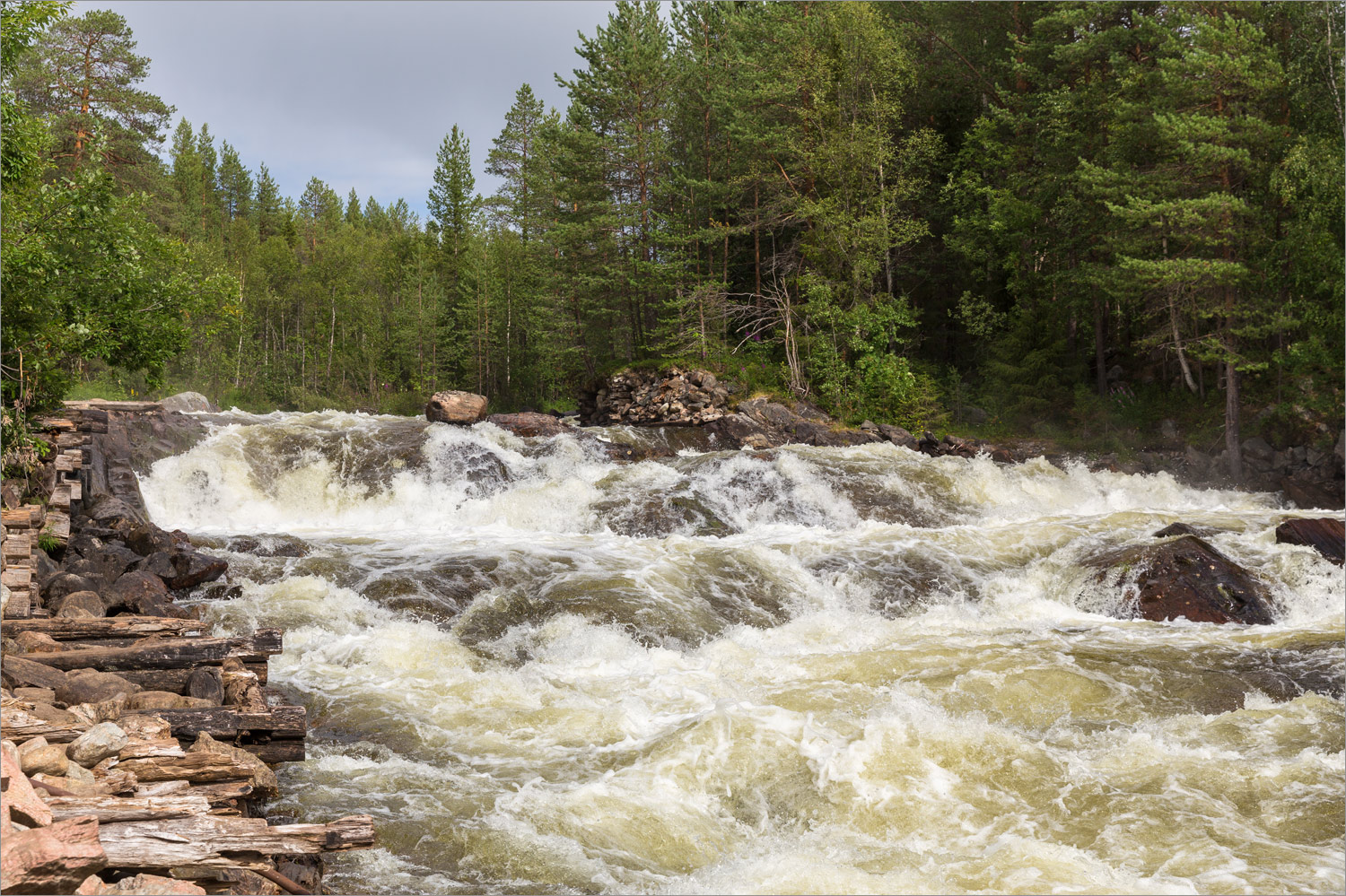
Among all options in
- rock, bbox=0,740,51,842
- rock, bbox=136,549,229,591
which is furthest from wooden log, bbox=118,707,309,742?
rock, bbox=136,549,229,591

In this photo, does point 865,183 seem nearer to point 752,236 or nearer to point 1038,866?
Result: point 752,236

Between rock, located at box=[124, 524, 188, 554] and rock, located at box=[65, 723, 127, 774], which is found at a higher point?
rock, located at box=[124, 524, 188, 554]

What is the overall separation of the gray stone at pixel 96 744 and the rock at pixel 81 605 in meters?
3.80

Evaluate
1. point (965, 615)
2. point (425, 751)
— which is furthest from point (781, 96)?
point (425, 751)

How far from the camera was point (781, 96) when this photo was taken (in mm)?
28859

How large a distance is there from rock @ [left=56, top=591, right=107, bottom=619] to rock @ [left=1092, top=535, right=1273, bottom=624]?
11.7 meters

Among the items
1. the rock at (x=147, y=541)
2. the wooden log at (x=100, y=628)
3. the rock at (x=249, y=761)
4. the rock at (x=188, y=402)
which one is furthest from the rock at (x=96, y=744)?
the rock at (x=188, y=402)

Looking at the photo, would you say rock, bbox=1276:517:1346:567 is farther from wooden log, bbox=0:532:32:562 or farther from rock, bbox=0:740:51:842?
wooden log, bbox=0:532:32:562

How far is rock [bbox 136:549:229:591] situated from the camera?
10.4 m

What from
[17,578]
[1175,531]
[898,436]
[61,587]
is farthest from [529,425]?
[1175,531]

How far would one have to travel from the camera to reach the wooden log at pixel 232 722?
5293mm

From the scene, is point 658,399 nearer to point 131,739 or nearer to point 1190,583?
point 1190,583

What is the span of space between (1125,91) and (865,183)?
316 inches

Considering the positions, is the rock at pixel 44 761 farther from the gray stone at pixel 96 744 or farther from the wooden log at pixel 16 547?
the wooden log at pixel 16 547
